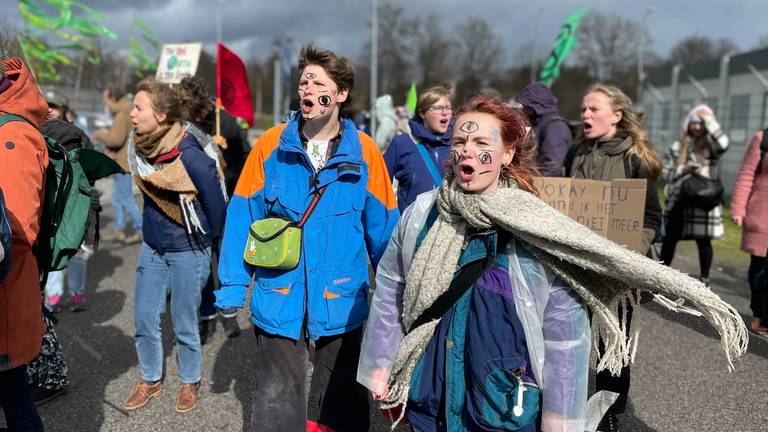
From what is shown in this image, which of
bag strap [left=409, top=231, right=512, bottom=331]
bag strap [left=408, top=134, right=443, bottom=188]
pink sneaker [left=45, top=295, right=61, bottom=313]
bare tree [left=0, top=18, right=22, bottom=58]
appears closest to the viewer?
bag strap [left=409, top=231, right=512, bottom=331]

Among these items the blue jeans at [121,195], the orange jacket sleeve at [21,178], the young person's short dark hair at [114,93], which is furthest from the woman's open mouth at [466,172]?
the blue jeans at [121,195]

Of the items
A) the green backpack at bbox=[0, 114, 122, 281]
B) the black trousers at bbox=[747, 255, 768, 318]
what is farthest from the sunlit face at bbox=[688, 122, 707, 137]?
the green backpack at bbox=[0, 114, 122, 281]

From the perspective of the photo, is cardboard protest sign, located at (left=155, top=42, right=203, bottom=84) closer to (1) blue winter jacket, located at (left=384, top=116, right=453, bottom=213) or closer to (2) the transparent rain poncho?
(1) blue winter jacket, located at (left=384, top=116, right=453, bottom=213)

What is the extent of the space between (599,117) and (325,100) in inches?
70.6

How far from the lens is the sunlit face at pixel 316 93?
2762 millimetres

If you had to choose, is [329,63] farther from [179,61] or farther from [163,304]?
[179,61]

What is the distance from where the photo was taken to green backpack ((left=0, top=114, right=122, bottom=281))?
2.61 m

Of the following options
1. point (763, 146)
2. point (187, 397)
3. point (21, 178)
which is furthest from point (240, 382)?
point (763, 146)

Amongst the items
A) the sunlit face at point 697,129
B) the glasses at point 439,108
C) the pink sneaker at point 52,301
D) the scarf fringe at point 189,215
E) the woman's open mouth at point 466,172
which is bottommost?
the pink sneaker at point 52,301

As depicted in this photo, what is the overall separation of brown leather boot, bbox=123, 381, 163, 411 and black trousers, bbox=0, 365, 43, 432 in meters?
1.38

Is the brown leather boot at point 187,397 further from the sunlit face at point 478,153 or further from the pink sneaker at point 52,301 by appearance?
the sunlit face at point 478,153

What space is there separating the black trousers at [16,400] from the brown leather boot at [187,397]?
4.49ft

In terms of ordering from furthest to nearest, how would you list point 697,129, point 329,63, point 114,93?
point 114,93
point 697,129
point 329,63

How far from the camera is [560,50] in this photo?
9.83 meters
